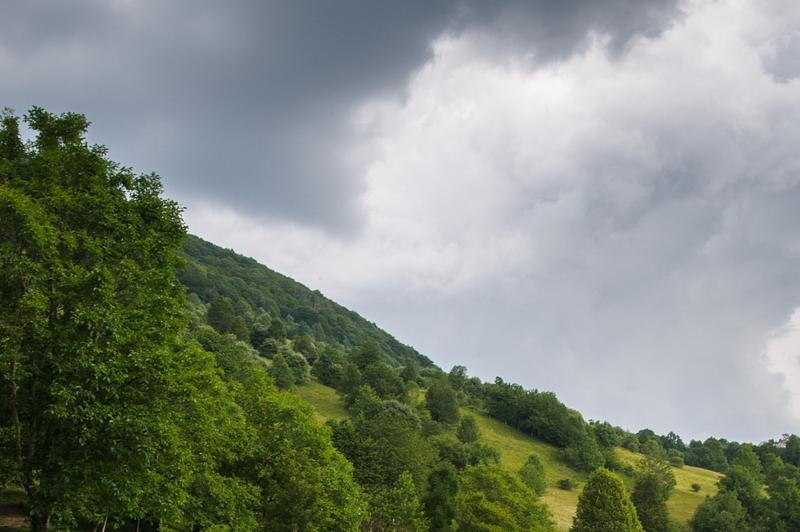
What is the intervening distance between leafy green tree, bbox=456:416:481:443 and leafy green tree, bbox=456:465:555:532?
34.7m

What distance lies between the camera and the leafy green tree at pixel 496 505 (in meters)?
38.6

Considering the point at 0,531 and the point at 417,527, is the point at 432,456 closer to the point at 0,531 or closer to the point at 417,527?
the point at 417,527

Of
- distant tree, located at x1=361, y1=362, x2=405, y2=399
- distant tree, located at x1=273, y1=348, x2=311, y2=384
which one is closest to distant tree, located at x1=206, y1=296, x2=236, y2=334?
distant tree, located at x1=273, y1=348, x2=311, y2=384

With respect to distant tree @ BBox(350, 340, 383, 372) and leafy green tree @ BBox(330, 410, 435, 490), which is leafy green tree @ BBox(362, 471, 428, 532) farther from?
distant tree @ BBox(350, 340, 383, 372)

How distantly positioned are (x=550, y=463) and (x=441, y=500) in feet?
173

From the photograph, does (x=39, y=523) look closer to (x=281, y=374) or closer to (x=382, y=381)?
(x=281, y=374)

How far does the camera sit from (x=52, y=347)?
604 inches

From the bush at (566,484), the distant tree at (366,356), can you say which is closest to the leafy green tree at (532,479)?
the bush at (566,484)

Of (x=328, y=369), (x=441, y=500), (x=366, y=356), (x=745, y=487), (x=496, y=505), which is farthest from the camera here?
(x=328, y=369)

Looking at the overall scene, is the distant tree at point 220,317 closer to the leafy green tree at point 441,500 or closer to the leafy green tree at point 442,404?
the leafy green tree at point 442,404

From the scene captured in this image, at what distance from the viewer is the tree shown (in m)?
14.3

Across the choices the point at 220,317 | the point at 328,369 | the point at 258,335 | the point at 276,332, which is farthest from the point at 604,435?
the point at 220,317

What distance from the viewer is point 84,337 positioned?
14.2 m

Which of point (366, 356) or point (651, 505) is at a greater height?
point (366, 356)
